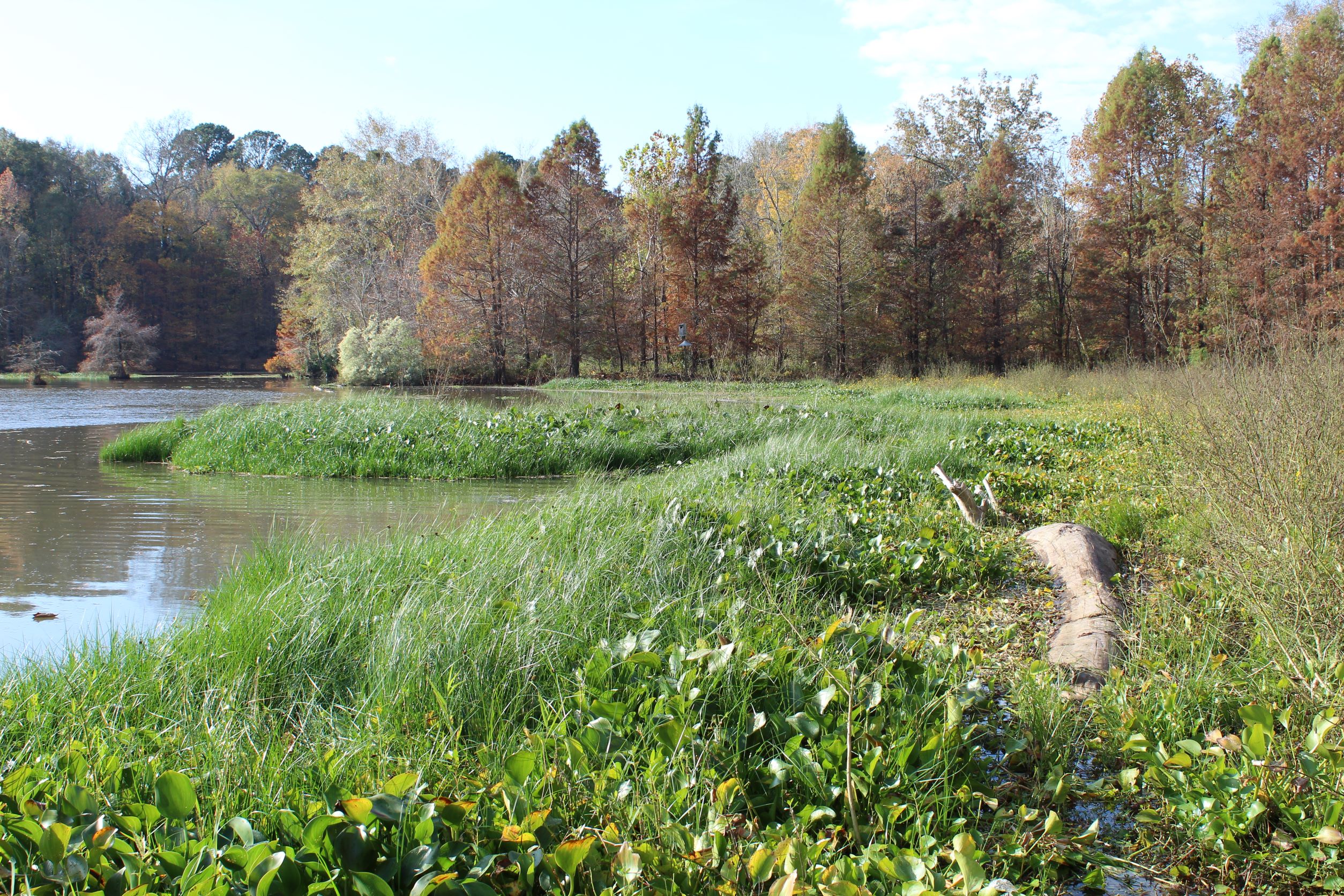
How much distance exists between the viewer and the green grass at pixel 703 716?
1992mm

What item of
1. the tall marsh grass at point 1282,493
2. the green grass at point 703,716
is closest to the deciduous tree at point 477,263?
the green grass at point 703,716

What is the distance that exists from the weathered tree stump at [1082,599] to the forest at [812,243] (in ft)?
48.2

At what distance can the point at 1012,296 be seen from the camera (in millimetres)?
28953

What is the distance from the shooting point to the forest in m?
21.6

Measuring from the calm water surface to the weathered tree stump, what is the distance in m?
3.82

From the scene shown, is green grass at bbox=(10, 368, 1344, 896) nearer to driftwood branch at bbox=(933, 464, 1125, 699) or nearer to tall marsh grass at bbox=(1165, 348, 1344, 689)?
tall marsh grass at bbox=(1165, 348, 1344, 689)

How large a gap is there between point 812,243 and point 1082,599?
24.8m

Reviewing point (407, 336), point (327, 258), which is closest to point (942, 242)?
point (407, 336)

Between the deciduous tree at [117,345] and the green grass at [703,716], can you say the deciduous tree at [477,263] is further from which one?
the green grass at [703,716]

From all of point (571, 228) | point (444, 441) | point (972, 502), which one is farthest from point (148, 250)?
point (972, 502)

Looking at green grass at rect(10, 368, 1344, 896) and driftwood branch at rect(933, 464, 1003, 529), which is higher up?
driftwood branch at rect(933, 464, 1003, 529)

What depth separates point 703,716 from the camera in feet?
8.87

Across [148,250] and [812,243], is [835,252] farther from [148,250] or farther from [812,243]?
[148,250]

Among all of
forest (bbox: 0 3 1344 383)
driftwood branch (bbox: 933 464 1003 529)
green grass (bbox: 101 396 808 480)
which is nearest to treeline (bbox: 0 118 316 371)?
forest (bbox: 0 3 1344 383)
